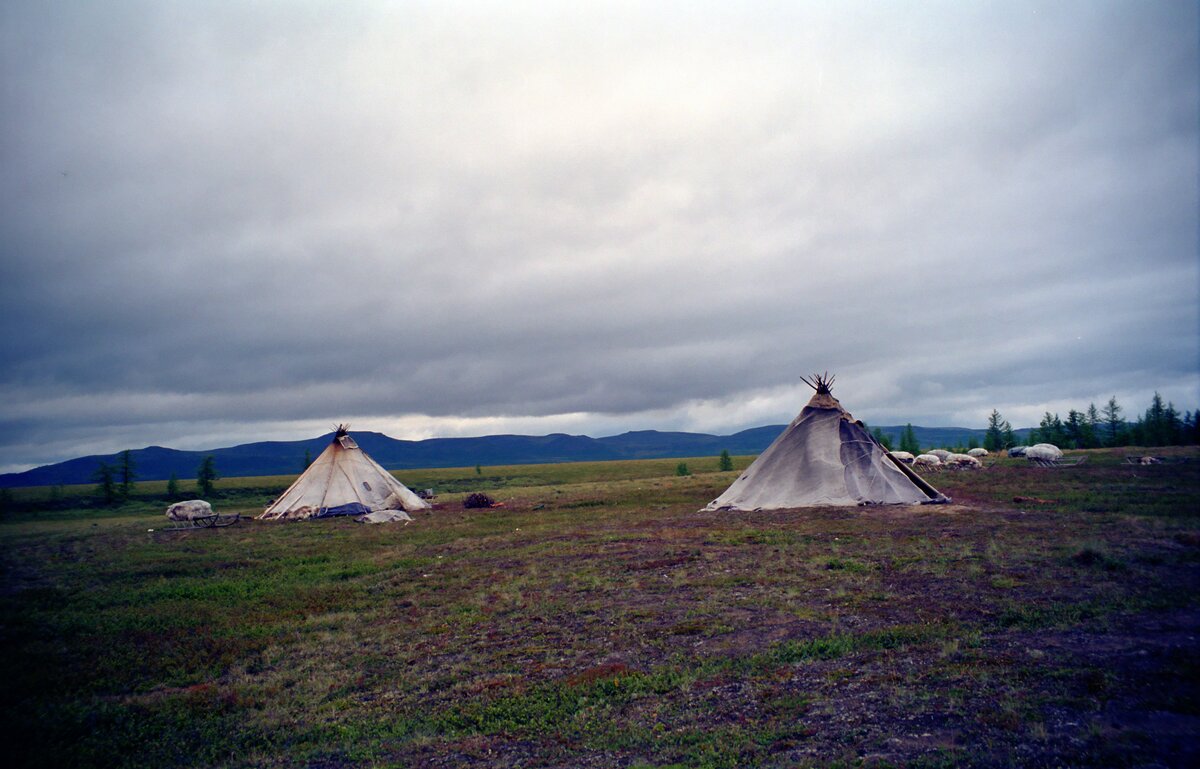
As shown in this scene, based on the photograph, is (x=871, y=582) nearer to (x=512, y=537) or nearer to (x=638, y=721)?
(x=638, y=721)

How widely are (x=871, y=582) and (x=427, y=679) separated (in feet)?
28.3

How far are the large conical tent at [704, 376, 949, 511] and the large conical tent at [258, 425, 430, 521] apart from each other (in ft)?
57.6

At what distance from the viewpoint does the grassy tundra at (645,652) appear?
239 inches

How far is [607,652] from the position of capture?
9055 mm

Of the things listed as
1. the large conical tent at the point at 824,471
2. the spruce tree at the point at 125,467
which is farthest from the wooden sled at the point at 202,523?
the spruce tree at the point at 125,467

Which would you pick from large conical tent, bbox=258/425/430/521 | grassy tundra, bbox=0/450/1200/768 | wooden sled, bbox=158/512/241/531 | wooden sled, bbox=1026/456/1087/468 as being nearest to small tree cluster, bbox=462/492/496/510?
large conical tent, bbox=258/425/430/521

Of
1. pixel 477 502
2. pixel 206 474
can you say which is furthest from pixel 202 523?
pixel 206 474

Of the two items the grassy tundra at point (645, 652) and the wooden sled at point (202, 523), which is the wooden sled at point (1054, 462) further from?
the wooden sled at point (202, 523)

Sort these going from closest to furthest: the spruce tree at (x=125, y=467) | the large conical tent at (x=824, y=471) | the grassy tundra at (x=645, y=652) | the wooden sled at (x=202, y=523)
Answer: the grassy tundra at (x=645, y=652), the large conical tent at (x=824, y=471), the wooden sled at (x=202, y=523), the spruce tree at (x=125, y=467)

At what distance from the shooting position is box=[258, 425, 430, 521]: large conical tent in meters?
32.9

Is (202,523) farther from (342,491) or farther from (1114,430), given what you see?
(1114,430)

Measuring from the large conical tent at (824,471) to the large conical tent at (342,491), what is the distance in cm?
1755

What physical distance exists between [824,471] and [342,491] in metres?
25.0

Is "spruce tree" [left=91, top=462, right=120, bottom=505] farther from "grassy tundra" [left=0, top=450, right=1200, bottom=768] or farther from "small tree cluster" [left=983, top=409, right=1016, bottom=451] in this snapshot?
"small tree cluster" [left=983, top=409, right=1016, bottom=451]
